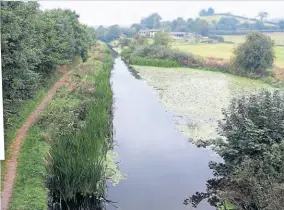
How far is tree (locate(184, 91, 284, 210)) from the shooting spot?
8070mm

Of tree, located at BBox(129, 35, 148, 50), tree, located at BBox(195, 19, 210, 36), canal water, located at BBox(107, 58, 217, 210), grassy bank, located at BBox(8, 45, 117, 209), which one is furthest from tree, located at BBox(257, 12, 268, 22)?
grassy bank, located at BBox(8, 45, 117, 209)

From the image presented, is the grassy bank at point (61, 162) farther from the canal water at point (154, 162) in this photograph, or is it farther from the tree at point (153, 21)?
the tree at point (153, 21)

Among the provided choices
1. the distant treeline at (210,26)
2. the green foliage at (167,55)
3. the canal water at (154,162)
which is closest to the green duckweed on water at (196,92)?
the canal water at (154,162)

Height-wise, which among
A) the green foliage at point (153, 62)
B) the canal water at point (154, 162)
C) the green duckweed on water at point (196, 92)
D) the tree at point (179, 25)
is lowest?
the canal water at point (154, 162)

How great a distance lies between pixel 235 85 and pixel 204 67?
1050 centimetres

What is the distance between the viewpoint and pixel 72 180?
860 cm

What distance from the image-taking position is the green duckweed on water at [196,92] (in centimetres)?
1633

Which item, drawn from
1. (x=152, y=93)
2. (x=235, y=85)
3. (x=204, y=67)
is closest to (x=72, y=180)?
(x=152, y=93)

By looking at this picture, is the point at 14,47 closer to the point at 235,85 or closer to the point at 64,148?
the point at 64,148

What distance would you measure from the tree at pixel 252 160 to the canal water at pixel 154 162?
2.05 ft

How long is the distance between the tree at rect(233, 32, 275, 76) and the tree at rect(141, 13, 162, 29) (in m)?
78.9

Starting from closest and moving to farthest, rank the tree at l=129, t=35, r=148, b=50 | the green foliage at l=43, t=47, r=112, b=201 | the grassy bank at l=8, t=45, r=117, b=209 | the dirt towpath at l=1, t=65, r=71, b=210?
the dirt towpath at l=1, t=65, r=71, b=210
the grassy bank at l=8, t=45, r=117, b=209
the green foliage at l=43, t=47, r=112, b=201
the tree at l=129, t=35, r=148, b=50

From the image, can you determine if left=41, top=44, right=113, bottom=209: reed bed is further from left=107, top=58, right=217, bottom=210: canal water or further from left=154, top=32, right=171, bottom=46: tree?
left=154, top=32, right=171, bottom=46: tree

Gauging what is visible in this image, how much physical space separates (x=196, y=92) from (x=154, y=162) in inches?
467
